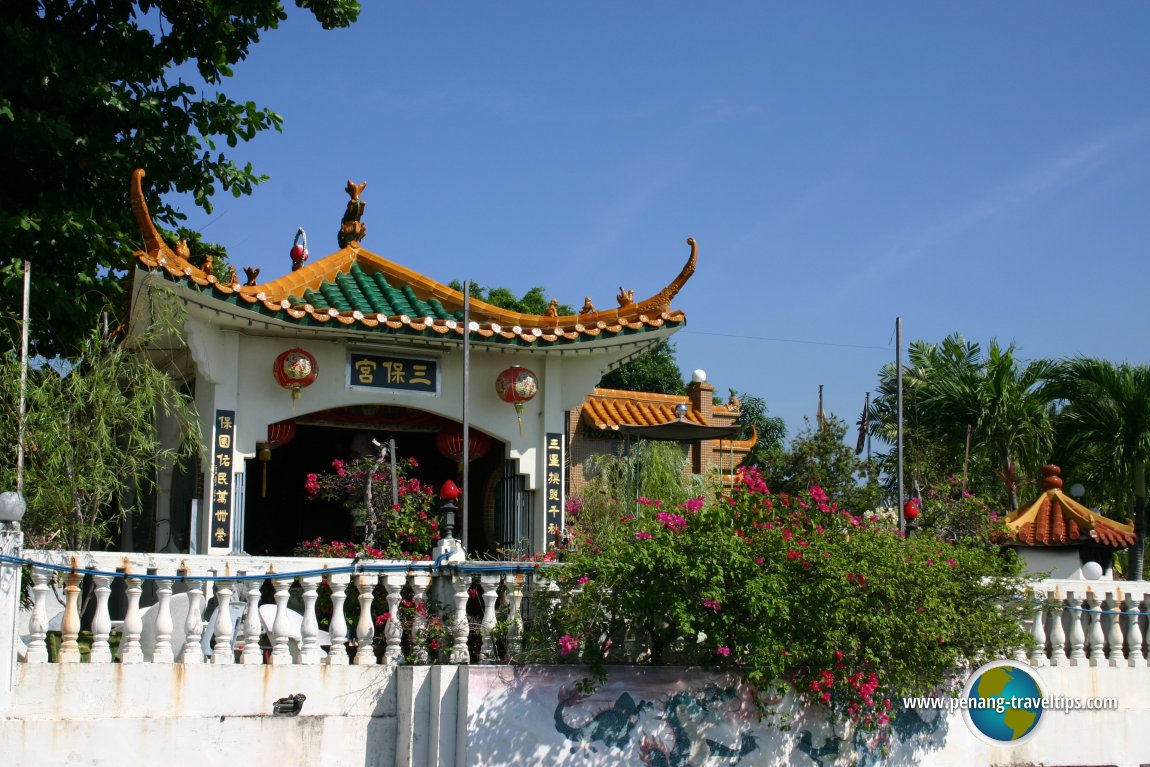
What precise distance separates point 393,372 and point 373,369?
0.19m

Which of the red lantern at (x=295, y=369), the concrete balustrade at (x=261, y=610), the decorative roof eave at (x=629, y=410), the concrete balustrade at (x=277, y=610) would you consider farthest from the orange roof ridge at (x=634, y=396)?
the concrete balustrade at (x=261, y=610)

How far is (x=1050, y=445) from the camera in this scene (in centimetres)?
1766

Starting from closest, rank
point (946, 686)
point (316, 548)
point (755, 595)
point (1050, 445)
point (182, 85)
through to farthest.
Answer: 1. point (755, 595)
2. point (946, 686)
3. point (316, 548)
4. point (182, 85)
5. point (1050, 445)

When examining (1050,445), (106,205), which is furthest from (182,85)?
(1050,445)

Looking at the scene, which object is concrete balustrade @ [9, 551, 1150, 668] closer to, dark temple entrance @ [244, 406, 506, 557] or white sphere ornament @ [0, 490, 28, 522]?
white sphere ornament @ [0, 490, 28, 522]

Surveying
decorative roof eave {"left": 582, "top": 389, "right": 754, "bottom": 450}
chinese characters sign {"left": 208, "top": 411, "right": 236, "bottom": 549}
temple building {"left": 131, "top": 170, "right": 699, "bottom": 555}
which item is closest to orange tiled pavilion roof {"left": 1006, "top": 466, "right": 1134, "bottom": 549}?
temple building {"left": 131, "top": 170, "right": 699, "bottom": 555}

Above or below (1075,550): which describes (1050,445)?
above

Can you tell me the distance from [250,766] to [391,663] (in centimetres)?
102

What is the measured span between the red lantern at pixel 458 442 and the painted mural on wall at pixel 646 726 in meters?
5.07

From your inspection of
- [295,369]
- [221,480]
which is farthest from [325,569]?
[295,369]

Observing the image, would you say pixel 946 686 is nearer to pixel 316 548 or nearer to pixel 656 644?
pixel 656 644

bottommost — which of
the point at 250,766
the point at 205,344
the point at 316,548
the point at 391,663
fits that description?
the point at 250,766

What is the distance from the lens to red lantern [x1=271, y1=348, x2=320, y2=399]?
37.7ft

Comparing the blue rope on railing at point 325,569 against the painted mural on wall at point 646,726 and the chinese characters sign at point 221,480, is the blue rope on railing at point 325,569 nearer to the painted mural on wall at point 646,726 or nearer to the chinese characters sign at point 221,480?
the painted mural on wall at point 646,726
